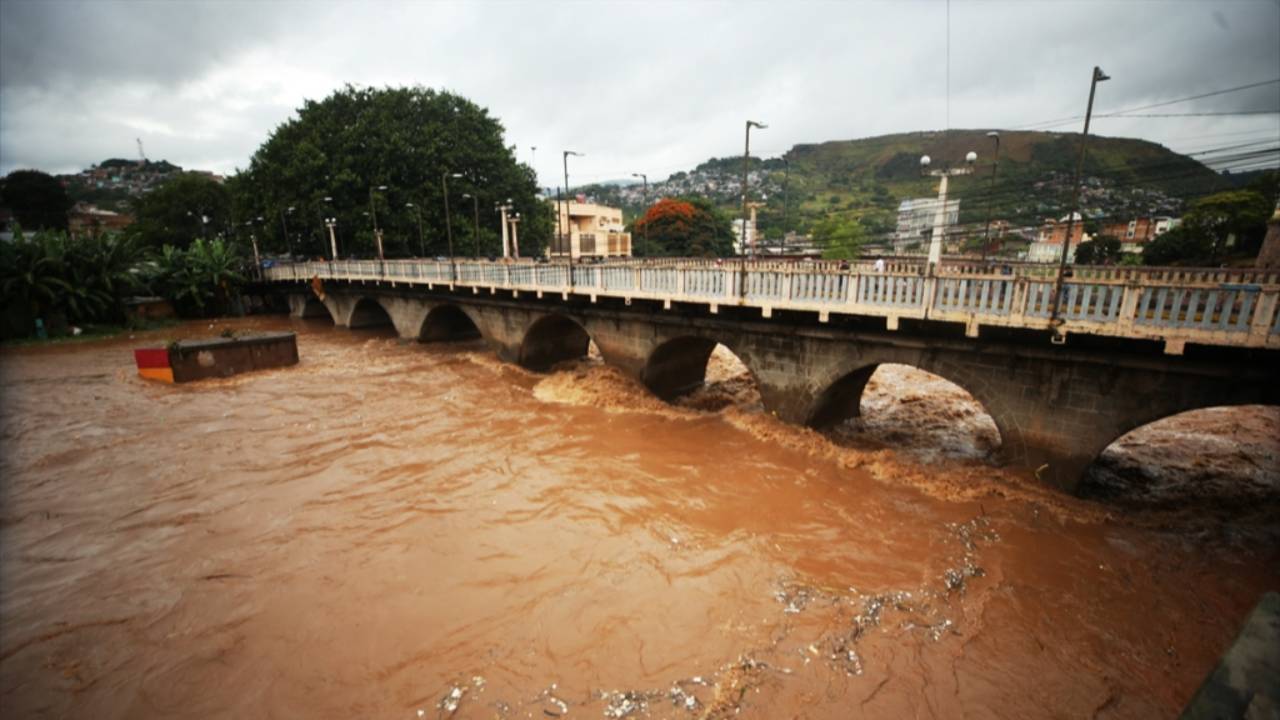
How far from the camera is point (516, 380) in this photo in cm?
1955

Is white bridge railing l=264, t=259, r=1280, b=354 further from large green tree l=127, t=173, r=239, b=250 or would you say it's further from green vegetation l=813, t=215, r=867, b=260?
large green tree l=127, t=173, r=239, b=250

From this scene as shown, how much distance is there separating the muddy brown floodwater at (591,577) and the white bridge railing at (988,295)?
137 inches

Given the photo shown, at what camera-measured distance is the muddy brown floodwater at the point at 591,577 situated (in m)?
6.04

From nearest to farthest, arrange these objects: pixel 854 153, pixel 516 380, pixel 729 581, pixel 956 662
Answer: pixel 956 662
pixel 729 581
pixel 516 380
pixel 854 153

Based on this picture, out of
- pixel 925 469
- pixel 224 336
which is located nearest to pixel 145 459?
pixel 224 336

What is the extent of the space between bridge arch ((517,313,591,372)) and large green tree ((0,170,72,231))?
2861 inches

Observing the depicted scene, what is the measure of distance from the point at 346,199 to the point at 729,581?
37.5 metres

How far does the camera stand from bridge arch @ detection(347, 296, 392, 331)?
101 ft

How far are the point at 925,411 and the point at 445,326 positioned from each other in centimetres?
2234

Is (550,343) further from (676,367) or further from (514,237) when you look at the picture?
(514,237)

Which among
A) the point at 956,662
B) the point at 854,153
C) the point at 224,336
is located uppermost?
the point at 854,153

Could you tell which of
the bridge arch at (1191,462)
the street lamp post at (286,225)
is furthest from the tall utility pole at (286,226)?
the bridge arch at (1191,462)

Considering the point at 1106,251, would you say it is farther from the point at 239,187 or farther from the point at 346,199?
the point at 239,187

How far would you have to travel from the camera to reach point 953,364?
10.3 m
